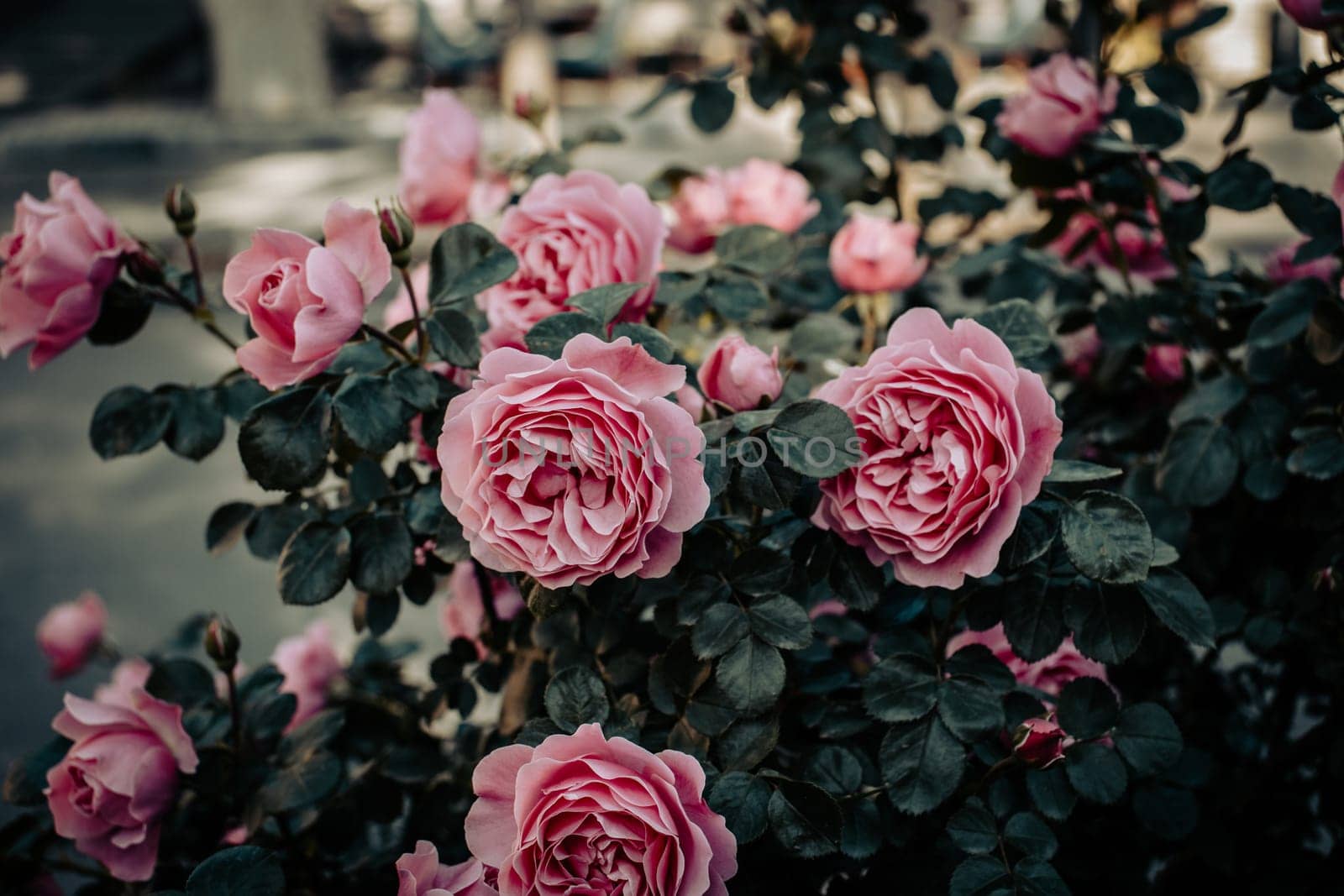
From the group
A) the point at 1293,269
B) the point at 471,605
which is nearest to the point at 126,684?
the point at 471,605

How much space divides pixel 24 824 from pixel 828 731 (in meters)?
0.54

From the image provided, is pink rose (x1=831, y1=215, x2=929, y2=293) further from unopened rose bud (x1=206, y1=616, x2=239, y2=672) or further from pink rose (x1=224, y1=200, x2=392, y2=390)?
unopened rose bud (x1=206, y1=616, x2=239, y2=672)

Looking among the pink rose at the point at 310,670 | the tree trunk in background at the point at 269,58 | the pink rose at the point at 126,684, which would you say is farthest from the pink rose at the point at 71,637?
the tree trunk in background at the point at 269,58

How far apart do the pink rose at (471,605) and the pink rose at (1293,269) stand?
0.59 metres

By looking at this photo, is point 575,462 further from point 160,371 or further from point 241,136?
point 241,136

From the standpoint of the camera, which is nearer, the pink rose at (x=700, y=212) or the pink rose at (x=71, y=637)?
the pink rose at (x=700, y=212)

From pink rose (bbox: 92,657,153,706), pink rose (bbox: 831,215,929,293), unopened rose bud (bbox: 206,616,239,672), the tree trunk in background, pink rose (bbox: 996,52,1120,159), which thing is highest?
pink rose (bbox: 996,52,1120,159)

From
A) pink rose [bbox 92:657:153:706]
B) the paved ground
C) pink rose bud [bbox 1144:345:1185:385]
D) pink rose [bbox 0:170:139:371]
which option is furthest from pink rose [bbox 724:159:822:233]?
the paved ground

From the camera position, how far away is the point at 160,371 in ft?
9.38

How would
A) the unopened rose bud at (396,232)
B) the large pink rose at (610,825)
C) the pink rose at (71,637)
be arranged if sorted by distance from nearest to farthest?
the large pink rose at (610,825) < the unopened rose bud at (396,232) < the pink rose at (71,637)

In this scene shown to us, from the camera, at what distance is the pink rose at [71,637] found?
1007mm

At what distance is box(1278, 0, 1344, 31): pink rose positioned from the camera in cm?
65

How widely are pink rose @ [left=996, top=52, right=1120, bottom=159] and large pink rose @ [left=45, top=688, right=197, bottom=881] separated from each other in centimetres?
67

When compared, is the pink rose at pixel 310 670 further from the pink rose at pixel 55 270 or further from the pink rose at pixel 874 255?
the pink rose at pixel 874 255
